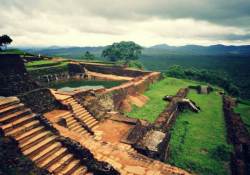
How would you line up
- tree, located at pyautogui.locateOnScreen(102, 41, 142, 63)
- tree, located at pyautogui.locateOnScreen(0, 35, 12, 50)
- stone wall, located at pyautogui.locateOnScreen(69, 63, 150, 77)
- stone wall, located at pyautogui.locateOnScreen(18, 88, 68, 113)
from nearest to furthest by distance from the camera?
stone wall, located at pyautogui.locateOnScreen(18, 88, 68, 113) → tree, located at pyautogui.locateOnScreen(0, 35, 12, 50) → stone wall, located at pyautogui.locateOnScreen(69, 63, 150, 77) → tree, located at pyautogui.locateOnScreen(102, 41, 142, 63)

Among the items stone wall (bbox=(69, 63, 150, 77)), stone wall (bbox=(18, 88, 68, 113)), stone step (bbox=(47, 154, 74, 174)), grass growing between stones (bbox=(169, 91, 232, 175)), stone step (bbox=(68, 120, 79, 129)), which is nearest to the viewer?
stone step (bbox=(47, 154, 74, 174))

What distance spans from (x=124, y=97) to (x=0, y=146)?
12496 millimetres

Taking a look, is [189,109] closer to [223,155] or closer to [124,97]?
[124,97]

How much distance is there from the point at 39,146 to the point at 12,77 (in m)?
5.36

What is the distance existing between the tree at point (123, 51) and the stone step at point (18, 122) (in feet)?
128

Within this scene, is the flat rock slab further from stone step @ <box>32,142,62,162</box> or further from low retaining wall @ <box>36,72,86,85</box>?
low retaining wall @ <box>36,72,86,85</box>

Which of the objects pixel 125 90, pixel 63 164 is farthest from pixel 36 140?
pixel 125 90

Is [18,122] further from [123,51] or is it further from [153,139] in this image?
[123,51]

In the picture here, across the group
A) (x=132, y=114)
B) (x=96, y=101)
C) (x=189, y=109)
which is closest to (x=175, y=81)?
(x=189, y=109)

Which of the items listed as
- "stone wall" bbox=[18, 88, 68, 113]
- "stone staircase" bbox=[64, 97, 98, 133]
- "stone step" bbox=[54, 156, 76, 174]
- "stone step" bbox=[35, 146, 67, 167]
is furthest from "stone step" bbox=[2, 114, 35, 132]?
"stone staircase" bbox=[64, 97, 98, 133]

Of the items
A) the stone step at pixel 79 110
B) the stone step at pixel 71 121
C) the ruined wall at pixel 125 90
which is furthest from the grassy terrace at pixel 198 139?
the stone step at pixel 71 121

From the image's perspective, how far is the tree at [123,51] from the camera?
45781 millimetres

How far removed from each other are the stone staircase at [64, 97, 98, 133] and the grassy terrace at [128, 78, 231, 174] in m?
4.00

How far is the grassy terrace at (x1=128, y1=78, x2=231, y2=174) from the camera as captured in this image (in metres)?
9.41
